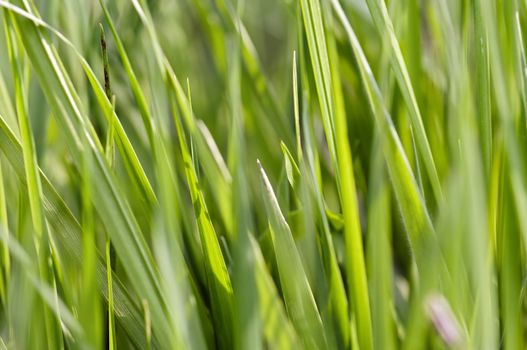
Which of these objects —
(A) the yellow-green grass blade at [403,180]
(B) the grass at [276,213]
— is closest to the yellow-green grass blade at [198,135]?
(B) the grass at [276,213]

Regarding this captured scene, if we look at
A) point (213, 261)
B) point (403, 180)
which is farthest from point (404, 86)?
point (213, 261)

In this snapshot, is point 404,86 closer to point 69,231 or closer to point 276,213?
point 276,213

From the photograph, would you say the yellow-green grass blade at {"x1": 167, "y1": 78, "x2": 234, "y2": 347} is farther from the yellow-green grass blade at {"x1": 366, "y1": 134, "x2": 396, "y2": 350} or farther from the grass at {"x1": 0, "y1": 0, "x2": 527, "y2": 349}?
the yellow-green grass blade at {"x1": 366, "y1": 134, "x2": 396, "y2": 350}

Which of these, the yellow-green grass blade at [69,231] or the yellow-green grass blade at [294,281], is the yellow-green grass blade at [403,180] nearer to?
the yellow-green grass blade at [294,281]

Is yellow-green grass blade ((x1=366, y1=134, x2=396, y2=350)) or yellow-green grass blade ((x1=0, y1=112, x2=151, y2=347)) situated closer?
yellow-green grass blade ((x1=366, y1=134, x2=396, y2=350))

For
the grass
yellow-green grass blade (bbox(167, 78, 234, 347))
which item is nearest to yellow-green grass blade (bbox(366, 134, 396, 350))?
the grass

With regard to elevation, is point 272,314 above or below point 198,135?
below

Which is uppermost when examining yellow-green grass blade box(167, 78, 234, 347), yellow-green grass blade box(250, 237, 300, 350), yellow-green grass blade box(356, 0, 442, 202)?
yellow-green grass blade box(356, 0, 442, 202)

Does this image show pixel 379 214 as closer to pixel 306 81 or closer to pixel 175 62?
pixel 306 81

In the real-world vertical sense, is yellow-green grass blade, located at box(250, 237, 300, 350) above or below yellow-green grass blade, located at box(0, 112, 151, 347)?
below
